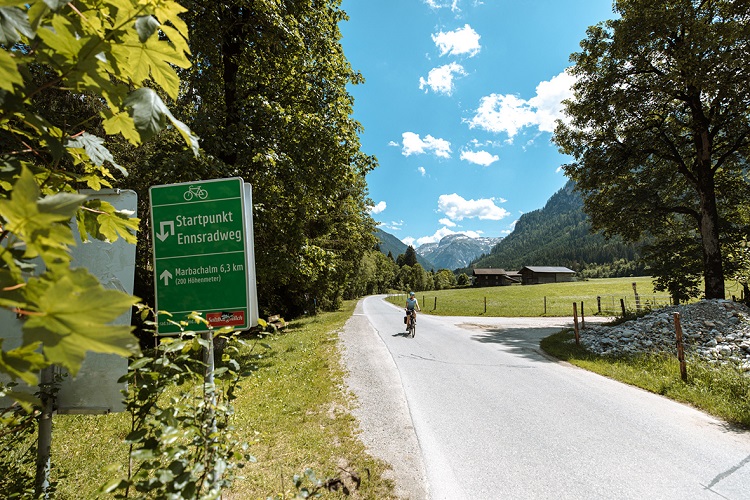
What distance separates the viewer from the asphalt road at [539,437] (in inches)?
157

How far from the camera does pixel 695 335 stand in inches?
401

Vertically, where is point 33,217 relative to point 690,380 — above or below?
above

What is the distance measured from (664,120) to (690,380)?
14.2 metres

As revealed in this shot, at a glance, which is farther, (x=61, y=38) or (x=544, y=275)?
(x=544, y=275)

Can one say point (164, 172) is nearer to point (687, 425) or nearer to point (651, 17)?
point (687, 425)

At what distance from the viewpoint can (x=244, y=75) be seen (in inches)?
436

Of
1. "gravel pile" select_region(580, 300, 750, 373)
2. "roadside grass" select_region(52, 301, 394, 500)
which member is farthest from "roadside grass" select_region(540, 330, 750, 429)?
"roadside grass" select_region(52, 301, 394, 500)

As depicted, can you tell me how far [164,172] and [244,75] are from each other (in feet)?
16.4

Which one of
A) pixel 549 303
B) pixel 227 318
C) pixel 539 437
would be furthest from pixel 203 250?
pixel 549 303

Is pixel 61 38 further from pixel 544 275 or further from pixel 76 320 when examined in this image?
pixel 544 275

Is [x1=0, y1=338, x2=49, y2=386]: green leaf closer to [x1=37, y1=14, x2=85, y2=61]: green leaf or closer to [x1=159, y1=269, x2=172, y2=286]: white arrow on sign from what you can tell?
[x1=37, y1=14, x2=85, y2=61]: green leaf

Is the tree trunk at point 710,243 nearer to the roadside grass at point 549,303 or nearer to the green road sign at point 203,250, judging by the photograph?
the roadside grass at point 549,303

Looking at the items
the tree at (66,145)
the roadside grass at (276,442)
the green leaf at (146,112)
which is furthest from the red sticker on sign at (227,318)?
the green leaf at (146,112)

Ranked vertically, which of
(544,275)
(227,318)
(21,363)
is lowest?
(544,275)
